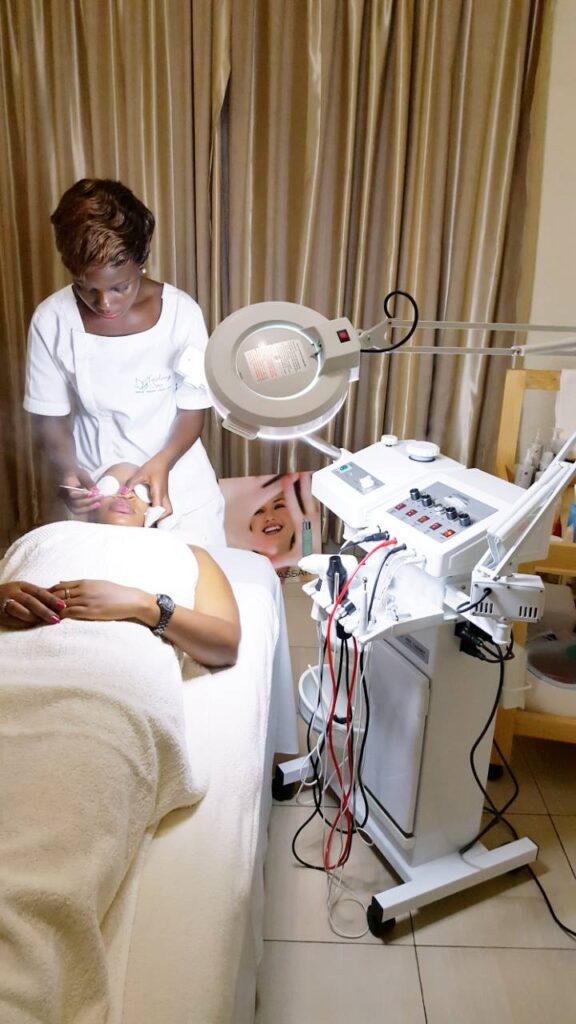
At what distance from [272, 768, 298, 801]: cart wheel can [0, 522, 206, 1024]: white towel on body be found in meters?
0.63

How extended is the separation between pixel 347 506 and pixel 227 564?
441 millimetres

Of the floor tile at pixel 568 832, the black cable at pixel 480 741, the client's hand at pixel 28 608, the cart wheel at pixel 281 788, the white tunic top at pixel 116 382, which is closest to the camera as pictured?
the client's hand at pixel 28 608

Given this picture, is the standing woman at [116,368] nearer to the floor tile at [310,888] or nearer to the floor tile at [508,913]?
the floor tile at [310,888]

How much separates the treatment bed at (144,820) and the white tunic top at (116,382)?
2.39 ft

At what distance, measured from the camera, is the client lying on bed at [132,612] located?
3.96 ft

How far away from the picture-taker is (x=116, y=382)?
2018mm

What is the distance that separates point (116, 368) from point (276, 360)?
124cm

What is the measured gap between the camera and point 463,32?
2275mm

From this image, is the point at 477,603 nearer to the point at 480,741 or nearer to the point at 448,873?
the point at 480,741

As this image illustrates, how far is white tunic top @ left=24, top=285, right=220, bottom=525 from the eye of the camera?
1.96 metres

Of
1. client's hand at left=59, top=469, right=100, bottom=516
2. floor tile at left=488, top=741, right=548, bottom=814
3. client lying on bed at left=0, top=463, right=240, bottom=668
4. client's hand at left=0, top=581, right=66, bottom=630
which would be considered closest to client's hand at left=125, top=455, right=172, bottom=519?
client's hand at left=59, top=469, right=100, bottom=516

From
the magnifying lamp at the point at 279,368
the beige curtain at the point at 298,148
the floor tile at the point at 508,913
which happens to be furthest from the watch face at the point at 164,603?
the beige curtain at the point at 298,148

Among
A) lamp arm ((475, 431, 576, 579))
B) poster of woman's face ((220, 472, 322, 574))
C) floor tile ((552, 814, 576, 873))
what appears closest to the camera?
lamp arm ((475, 431, 576, 579))

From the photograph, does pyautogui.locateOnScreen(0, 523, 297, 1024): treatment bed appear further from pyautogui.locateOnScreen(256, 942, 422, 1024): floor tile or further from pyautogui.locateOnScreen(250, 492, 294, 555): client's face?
pyautogui.locateOnScreen(250, 492, 294, 555): client's face
